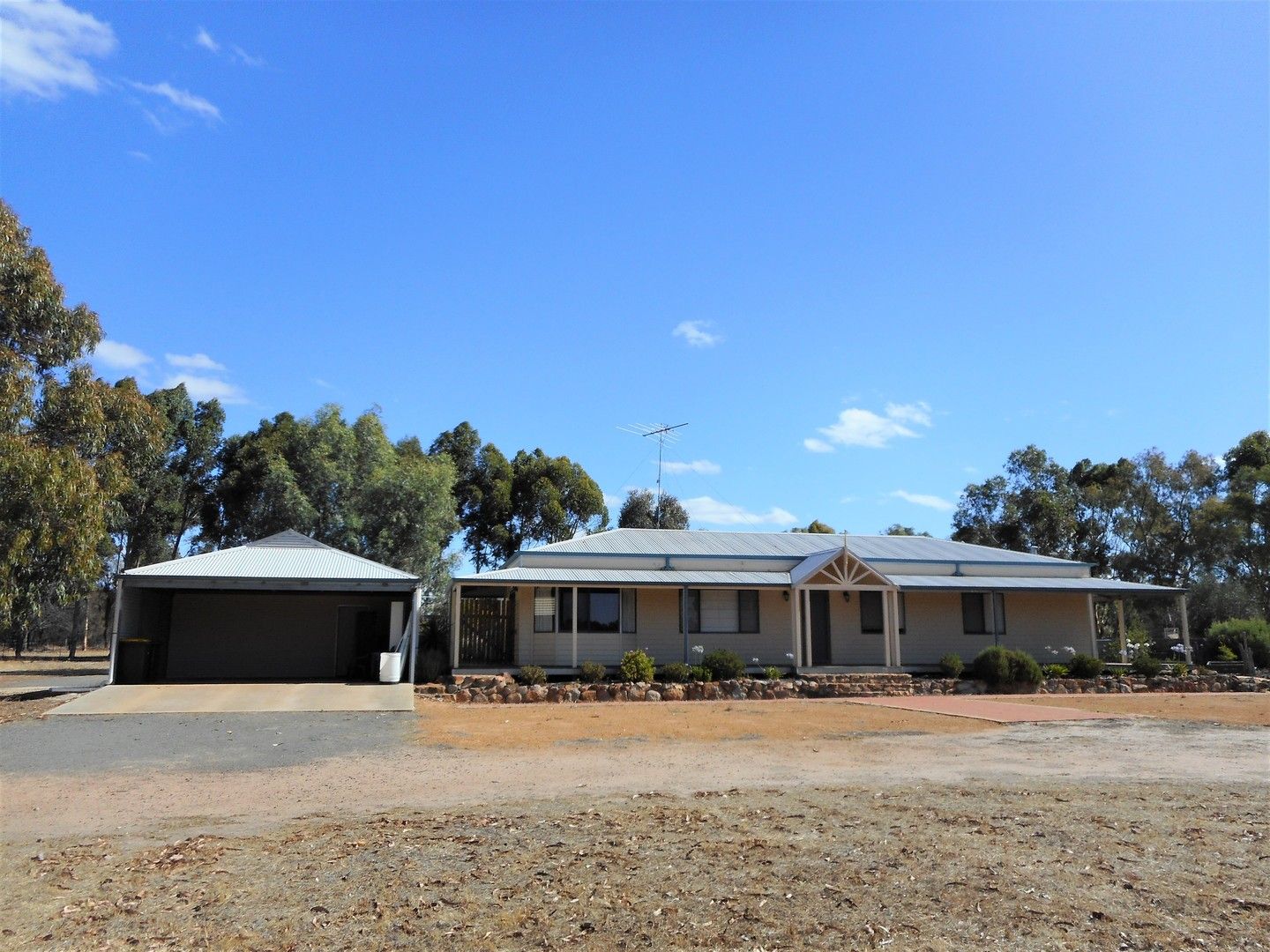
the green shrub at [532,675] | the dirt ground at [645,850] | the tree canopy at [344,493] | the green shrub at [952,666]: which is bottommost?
the dirt ground at [645,850]

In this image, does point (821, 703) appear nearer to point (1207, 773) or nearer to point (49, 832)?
point (1207, 773)

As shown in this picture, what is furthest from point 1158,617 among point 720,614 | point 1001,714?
point 1001,714

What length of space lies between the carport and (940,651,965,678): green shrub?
13137mm

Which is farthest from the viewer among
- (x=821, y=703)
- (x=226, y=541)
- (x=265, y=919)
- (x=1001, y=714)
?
(x=226, y=541)

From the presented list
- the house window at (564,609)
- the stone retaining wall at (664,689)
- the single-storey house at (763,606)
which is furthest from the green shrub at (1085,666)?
the house window at (564,609)

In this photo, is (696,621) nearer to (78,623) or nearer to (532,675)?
(532,675)

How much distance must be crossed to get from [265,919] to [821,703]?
52.7 ft

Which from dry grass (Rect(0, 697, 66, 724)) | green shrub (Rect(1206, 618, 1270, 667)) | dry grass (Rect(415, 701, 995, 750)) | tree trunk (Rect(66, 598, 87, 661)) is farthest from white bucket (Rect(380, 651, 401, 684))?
tree trunk (Rect(66, 598, 87, 661))

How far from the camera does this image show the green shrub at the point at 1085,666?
23.1 metres

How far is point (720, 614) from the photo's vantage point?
24359 mm

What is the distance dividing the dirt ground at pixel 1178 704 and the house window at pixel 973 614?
3.86 meters

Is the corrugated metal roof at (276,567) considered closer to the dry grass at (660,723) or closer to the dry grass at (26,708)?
the dry grass at (26,708)

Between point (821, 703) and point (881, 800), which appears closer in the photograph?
point (881, 800)

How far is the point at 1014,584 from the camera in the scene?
82.1 ft
